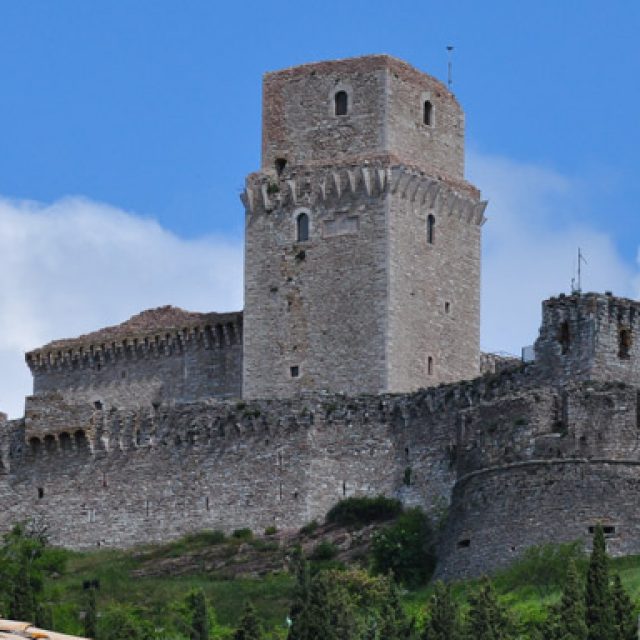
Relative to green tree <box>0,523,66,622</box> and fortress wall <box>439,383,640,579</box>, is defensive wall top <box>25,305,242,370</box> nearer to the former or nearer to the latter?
green tree <box>0,523,66,622</box>

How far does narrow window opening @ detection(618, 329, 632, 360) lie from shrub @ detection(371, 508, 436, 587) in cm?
733

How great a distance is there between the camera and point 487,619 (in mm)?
69188

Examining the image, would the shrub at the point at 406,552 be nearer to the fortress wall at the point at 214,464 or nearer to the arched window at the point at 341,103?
the fortress wall at the point at 214,464

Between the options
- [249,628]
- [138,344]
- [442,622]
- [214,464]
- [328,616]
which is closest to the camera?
[442,622]

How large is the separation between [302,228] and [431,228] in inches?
164

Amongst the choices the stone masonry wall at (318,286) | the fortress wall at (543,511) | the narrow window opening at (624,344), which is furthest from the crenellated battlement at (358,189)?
the fortress wall at (543,511)

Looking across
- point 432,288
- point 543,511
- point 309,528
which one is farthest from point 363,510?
point 432,288

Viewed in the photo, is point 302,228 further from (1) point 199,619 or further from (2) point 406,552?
(1) point 199,619

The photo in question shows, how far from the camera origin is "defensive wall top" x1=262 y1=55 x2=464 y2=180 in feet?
325

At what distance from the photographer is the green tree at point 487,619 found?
225 feet

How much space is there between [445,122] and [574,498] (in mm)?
24246

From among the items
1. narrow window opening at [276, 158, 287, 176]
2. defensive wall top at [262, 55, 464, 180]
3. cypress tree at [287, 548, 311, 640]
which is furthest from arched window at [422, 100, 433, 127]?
cypress tree at [287, 548, 311, 640]

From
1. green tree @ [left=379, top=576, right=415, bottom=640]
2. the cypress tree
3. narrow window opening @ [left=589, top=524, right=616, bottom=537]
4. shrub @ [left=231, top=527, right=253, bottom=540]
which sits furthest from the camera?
shrub @ [left=231, top=527, right=253, bottom=540]

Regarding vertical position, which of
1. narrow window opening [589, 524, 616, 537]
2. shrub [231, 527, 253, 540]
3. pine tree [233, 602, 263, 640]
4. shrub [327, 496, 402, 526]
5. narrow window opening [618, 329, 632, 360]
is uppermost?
narrow window opening [618, 329, 632, 360]
